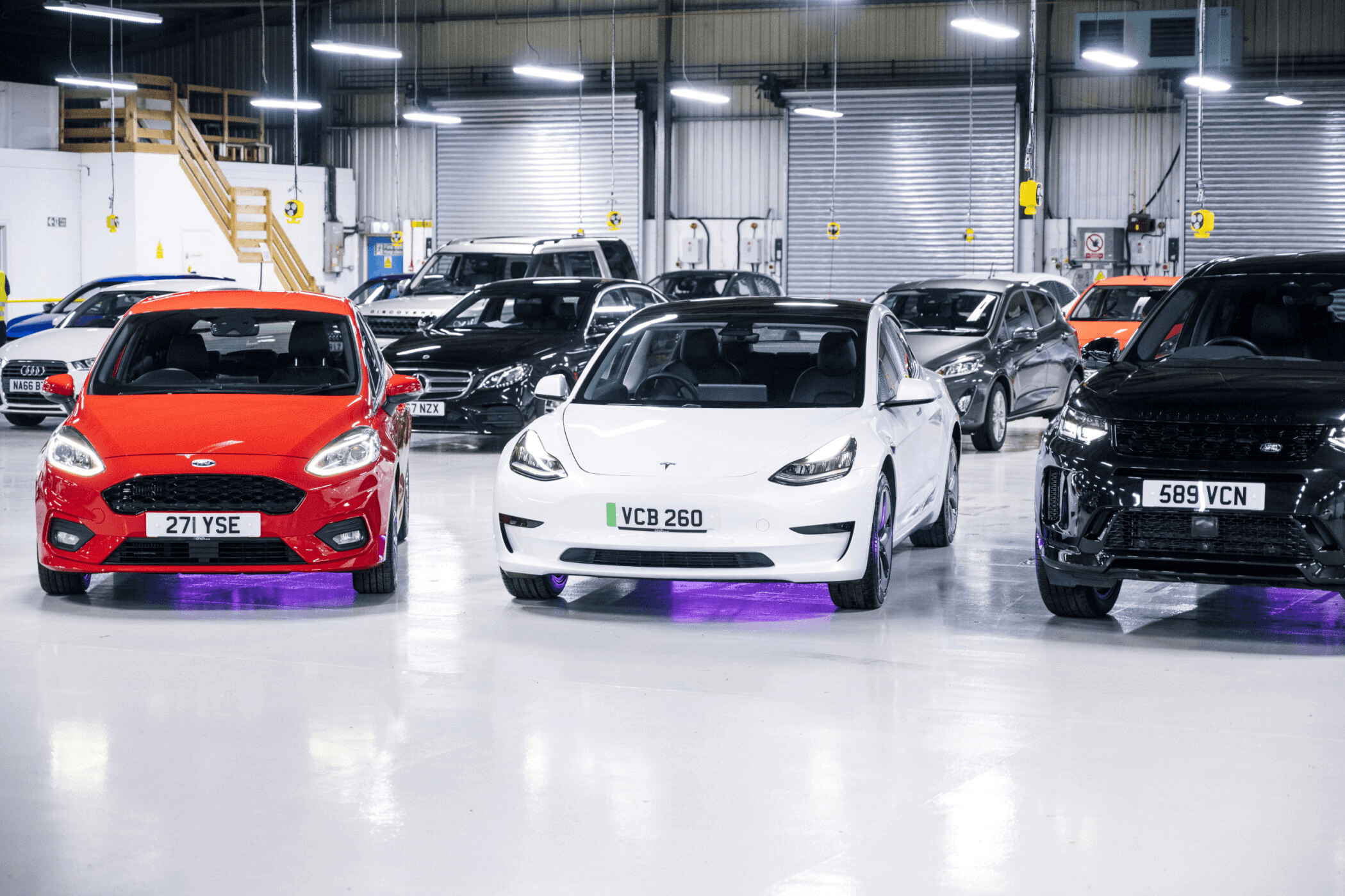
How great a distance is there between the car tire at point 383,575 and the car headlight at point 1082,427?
292 cm

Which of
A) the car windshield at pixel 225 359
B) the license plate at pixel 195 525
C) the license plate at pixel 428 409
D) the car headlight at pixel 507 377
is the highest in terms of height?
the car windshield at pixel 225 359

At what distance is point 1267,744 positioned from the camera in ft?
16.6

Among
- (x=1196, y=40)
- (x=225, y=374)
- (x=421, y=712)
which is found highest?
(x=1196, y=40)

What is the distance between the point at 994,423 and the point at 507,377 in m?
4.20

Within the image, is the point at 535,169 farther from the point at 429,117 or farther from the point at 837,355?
the point at 837,355

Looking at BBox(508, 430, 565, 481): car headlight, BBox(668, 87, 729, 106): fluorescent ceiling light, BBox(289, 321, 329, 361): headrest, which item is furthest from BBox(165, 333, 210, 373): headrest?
BBox(668, 87, 729, 106): fluorescent ceiling light

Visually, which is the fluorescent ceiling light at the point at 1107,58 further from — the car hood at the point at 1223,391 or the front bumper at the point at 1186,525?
the front bumper at the point at 1186,525

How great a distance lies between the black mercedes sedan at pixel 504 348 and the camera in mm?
13617

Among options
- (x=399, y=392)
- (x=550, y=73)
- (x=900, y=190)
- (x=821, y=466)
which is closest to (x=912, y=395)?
(x=821, y=466)

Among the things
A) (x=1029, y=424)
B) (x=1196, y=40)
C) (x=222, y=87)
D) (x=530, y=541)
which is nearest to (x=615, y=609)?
(x=530, y=541)

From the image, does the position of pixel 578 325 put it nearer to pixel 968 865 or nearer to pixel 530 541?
pixel 530 541

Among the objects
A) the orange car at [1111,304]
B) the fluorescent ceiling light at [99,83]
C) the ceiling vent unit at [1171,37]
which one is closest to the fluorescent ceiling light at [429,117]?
the fluorescent ceiling light at [99,83]

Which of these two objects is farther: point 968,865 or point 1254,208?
point 1254,208

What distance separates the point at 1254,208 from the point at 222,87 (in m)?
21.9
